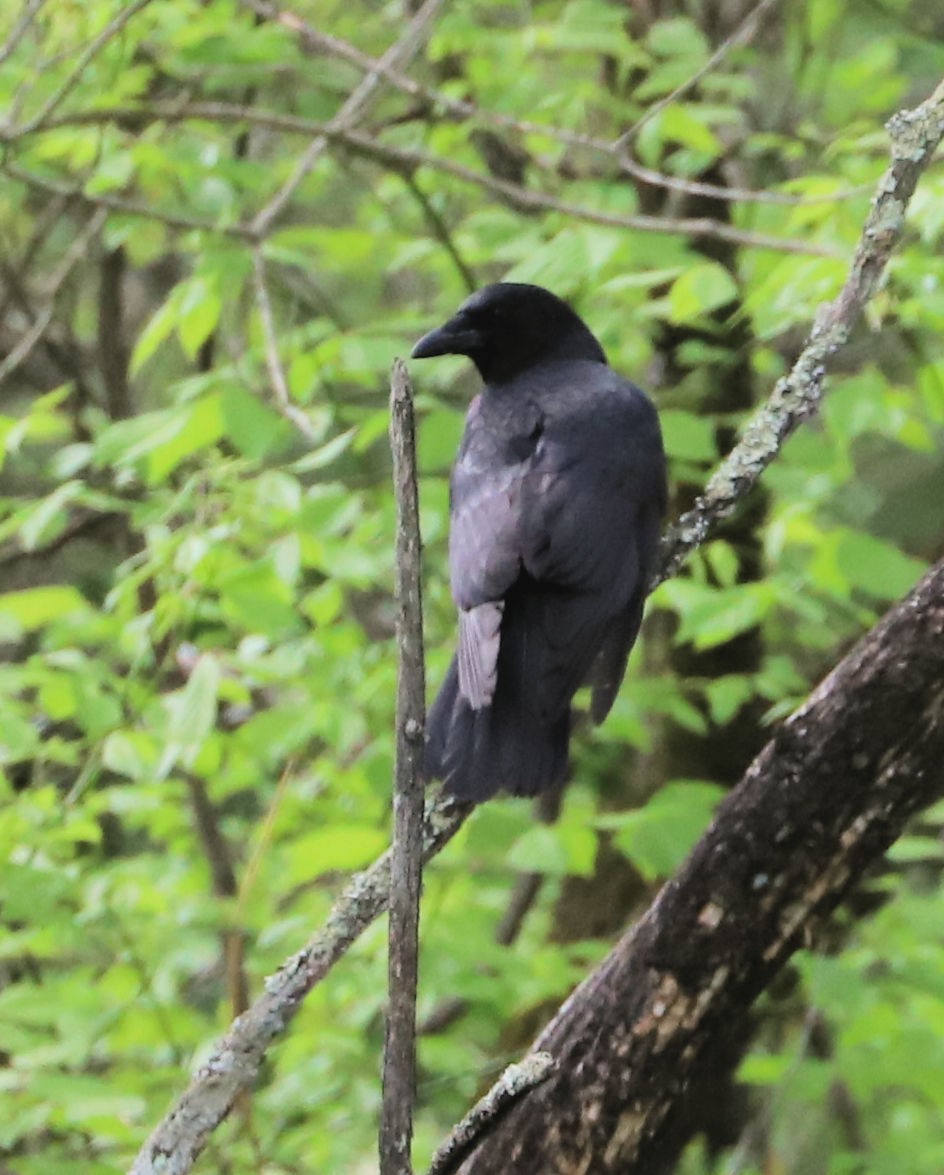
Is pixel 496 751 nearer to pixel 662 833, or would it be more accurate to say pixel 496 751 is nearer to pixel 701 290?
pixel 662 833

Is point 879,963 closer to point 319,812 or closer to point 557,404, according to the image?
point 319,812

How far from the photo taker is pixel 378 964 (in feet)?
10.4

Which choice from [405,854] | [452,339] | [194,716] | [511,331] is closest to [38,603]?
[194,716]

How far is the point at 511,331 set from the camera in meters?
2.96

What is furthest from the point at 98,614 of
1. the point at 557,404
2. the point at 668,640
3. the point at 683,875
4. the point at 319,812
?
the point at 668,640

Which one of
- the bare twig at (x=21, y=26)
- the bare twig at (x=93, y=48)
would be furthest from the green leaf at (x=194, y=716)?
the bare twig at (x=21, y=26)

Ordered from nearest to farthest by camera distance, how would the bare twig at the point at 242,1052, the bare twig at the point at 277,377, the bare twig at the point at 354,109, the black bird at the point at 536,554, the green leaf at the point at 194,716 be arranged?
the bare twig at the point at 242,1052 < the black bird at the point at 536,554 < the green leaf at the point at 194,716 < the bare twig at the point at 277,377 < the bare twig at the point at 354,109

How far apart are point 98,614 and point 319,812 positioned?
2.76 feet

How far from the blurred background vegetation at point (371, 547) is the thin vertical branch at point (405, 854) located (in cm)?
95

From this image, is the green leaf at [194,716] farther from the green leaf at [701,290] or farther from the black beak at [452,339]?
the green leaf at [701,290]

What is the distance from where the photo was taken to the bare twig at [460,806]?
5.59 feet

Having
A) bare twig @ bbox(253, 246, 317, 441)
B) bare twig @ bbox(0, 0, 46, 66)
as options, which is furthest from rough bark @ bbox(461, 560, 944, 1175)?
bare twig @ bbox(0, 0, 46, 66)

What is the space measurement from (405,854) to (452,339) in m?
1.63

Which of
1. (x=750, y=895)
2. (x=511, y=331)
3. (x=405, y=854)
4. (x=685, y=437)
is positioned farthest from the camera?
(x=511, y=331)
